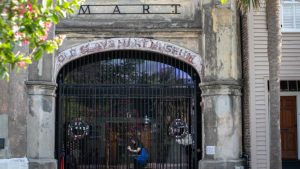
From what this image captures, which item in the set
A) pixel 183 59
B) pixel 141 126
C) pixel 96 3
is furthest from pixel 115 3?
pixel 141 126

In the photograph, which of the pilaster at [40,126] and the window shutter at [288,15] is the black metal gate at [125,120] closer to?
the pilaster at [40,126]

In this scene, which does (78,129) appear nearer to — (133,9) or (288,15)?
(133,9)

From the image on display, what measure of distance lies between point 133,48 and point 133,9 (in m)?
1.16

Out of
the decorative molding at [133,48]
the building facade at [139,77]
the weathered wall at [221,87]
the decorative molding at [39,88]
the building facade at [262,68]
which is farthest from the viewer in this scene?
the decorative molding at [133,48]

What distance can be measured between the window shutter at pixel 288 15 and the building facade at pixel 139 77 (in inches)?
60.7

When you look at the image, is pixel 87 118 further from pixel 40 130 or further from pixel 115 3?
pixel 115 3

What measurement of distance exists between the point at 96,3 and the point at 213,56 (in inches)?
147

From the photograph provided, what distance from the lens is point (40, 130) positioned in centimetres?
1502

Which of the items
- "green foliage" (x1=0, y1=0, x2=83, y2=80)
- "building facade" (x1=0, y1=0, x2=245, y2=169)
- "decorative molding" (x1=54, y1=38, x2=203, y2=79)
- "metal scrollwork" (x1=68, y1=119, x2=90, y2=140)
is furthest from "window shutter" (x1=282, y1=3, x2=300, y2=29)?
"green foliage" (x1=0, y1=0, x2=83, y2=80)

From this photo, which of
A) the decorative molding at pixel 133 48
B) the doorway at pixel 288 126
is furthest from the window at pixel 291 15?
the decorative molding at pixel 133 48

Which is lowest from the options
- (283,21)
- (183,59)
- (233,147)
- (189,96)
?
(233,147)

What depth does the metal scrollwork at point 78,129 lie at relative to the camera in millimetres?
15953

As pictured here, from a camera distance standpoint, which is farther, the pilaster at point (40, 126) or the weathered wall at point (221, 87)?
the weathered wall at point (221, 87)

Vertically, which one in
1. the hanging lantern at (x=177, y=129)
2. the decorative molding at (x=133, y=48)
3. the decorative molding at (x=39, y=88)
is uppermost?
the decorative molding at (x=133, y=48)
